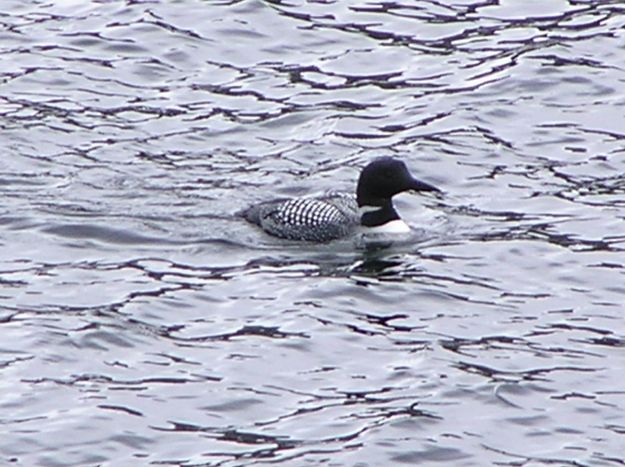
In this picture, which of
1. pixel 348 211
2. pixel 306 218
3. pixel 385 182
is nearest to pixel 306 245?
pixel 306 218

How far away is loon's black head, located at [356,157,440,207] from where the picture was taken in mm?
17938

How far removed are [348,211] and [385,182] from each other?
1.30 ft

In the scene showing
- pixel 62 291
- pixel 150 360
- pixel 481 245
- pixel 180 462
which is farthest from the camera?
pixel 481 245

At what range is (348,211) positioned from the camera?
1806 cm

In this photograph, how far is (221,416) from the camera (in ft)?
44.4

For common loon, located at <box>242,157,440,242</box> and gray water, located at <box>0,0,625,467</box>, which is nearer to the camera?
gray water, located at <box>0,0,625,467</box>

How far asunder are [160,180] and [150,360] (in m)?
4.51

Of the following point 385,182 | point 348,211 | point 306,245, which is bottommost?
point 306,245

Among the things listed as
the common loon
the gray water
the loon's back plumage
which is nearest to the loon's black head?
the common loon

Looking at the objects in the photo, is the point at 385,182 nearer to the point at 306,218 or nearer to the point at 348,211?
the point at 348,211

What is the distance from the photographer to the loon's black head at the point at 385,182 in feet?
58.9

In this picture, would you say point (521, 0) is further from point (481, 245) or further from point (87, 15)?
point (481, 245)

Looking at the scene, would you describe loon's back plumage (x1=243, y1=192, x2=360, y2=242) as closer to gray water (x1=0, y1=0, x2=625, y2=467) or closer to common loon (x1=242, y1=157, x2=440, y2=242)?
common loon (x1=242, y1=157, x2=440, y2=242)

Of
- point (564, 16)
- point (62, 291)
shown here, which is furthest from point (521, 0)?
point (62, 291)
